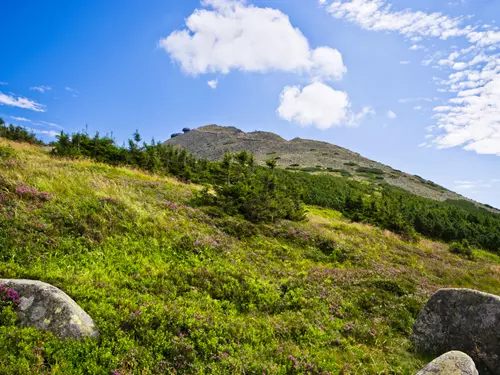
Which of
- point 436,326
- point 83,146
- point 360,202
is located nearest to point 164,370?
point 436,326

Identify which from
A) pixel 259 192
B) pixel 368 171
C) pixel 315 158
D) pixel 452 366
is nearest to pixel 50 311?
pixel 452 366

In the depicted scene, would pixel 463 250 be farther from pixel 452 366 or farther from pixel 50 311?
pixel 50 311

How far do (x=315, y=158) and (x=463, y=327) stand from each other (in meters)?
113

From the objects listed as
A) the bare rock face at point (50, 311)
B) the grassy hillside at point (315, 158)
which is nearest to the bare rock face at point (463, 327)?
the bare rock face at point (50, 311)

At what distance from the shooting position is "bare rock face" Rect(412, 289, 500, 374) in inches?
250

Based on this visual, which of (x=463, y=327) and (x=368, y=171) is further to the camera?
(x=368, y=171)

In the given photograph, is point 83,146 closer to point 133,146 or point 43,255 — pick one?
point 133,146

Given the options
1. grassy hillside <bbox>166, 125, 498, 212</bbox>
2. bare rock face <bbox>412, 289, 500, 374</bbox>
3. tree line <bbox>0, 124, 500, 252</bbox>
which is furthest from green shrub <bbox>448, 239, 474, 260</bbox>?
grassy hillside <bbox>166, 125, 498, 212</bbox>

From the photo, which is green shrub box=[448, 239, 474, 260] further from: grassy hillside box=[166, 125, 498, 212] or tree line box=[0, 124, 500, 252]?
grassy hillside box=[166, 125, 498, 212]

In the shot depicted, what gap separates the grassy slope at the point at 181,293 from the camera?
5.11 m

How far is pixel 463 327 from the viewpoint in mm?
6844

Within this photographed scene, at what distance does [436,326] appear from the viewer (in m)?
7.25

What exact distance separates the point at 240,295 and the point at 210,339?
2373mm

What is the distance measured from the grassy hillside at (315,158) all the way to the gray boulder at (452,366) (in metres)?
84.6
